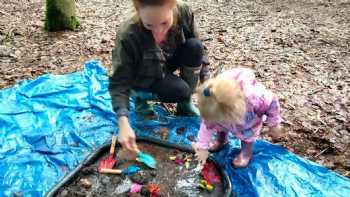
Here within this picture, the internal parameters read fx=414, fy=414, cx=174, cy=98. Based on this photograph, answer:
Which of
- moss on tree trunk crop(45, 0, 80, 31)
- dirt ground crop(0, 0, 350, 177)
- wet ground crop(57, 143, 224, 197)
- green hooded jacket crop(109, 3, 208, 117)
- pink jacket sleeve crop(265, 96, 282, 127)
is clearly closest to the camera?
pink jacket sleeve crop(265, 96, 282, 127)

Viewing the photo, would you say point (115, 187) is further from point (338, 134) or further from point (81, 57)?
point (81, 57)

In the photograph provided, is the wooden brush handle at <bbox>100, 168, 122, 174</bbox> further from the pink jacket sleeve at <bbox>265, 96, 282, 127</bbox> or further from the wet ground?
the pink jacket sleeve at <bbox>265, 96, 282, 127</bbox>

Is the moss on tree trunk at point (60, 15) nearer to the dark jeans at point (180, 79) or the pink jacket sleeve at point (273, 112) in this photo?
the dark jeans at point (180, 79)

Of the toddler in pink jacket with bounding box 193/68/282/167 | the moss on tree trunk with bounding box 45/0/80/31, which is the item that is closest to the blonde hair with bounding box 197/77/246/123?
the toddler in pink jacket with bounding box 193/68/282/167

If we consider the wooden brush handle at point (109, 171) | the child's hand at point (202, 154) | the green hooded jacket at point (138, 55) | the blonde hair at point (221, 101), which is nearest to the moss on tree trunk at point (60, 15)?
the green hooded jacket at point (138, 55)

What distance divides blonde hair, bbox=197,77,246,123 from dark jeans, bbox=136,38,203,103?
0.66 m

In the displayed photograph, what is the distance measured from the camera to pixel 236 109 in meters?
1.83

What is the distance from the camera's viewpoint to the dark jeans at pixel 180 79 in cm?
252

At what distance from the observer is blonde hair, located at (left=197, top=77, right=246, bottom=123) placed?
1.80 m

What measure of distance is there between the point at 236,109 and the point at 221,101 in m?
0.09

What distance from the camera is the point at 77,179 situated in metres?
2.25

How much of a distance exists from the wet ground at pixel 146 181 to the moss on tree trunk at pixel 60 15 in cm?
237

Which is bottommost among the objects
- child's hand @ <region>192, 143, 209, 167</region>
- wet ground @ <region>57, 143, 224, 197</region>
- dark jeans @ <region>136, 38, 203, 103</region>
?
wet ground @ <region>57, 143, 224, 197</region>

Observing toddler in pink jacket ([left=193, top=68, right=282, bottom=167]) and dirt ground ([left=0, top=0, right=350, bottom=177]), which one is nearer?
toddler in pink jacket ([left=193, top=68, right=282, bottom=167])
